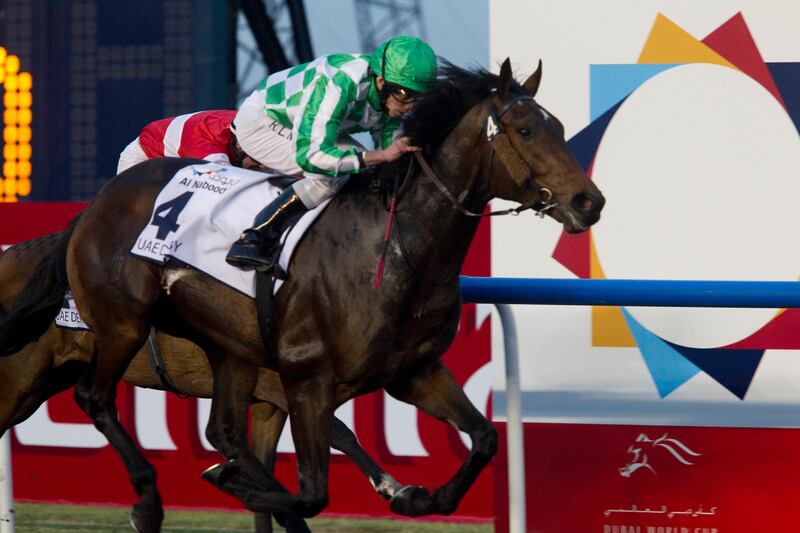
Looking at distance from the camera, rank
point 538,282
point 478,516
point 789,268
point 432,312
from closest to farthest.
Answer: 1. point 432,312
2. point 538,282
3. point 789,268
4. point 478,516

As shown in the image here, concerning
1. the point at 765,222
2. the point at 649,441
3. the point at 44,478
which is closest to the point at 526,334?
the point at 649,441

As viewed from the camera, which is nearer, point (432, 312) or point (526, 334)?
point (432, 312)

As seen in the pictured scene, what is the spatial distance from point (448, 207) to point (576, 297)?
0.60 meters

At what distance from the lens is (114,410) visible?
14.1 feet

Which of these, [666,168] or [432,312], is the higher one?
[666,168]

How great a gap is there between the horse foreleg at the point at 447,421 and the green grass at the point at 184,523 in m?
1.25

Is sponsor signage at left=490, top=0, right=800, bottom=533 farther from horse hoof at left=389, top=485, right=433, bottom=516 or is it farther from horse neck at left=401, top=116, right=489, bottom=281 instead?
horse neck at left=401, top=116, right=489, bottom=281

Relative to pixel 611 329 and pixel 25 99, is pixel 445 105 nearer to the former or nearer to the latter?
pixel 611 329

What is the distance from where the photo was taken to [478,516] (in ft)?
17.2

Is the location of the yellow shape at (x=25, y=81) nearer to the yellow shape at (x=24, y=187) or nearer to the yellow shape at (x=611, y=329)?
the yellow shape at (x=24, y=187)

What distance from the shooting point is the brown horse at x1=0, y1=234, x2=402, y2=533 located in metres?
4.62

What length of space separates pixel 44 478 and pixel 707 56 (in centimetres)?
300

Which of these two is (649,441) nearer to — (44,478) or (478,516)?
(478,516)

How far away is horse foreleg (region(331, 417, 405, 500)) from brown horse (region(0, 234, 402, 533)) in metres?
0.24
